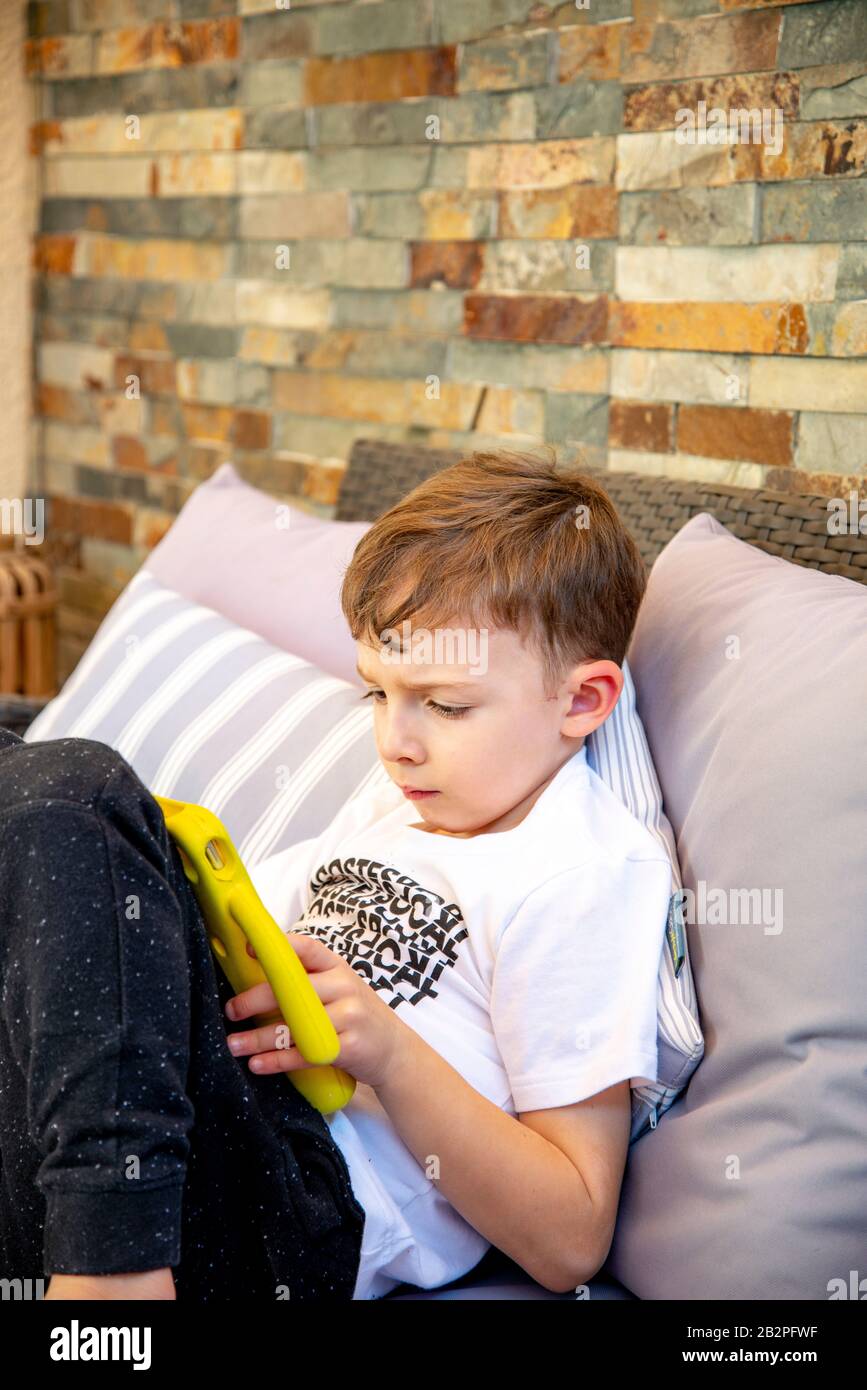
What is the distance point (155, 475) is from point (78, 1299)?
78.8 inches

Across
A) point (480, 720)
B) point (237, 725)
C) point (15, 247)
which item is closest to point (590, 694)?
point (480, 720)

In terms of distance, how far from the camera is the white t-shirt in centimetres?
97

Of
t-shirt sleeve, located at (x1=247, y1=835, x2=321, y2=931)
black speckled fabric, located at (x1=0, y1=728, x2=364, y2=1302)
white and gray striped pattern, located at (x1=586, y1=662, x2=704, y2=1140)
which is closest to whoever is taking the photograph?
black speckled fabric, located at (x1=0, y1=728, x2=364, y2=1302)

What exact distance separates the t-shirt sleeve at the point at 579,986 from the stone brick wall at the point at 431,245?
2.16ft

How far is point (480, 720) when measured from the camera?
1052 mm

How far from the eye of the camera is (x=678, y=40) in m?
1.57

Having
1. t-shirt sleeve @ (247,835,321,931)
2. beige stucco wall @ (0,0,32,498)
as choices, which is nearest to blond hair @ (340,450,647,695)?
t-shirt sleeve @ (247,835,321,931)

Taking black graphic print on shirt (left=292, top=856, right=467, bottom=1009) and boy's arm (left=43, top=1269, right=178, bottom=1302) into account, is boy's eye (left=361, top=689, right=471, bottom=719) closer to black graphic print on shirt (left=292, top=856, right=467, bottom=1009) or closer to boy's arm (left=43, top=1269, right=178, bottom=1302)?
black graphic print on shirt (left=292, top=856, right=467, bottom=1009)

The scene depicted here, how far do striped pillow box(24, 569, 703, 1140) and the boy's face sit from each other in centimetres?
7

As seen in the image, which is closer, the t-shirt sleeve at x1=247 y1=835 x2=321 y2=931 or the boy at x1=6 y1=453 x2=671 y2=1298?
the boy at x1=6 y1=453 x2=671 y2=1298

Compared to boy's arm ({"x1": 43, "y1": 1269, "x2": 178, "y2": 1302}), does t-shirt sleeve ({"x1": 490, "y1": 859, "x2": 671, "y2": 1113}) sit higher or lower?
higher

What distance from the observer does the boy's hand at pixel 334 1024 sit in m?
0.90

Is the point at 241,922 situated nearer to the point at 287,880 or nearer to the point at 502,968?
the point at 502,968

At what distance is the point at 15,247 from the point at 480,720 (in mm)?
2158
